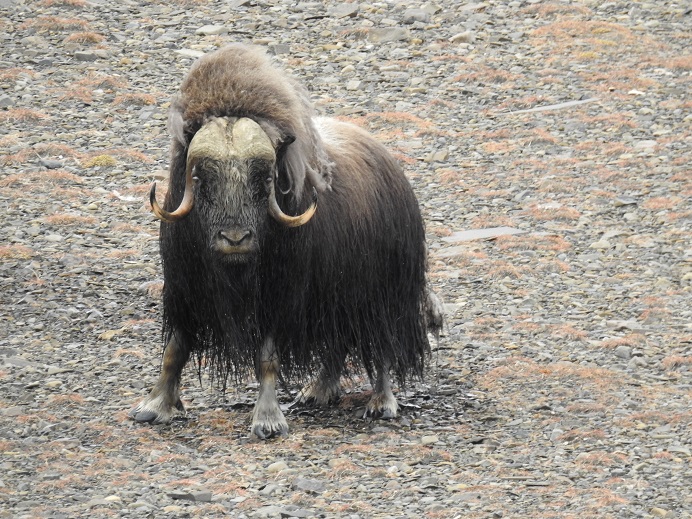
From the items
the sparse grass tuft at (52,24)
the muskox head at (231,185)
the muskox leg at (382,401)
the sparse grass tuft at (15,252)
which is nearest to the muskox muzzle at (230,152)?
the muskox head at (231,185)

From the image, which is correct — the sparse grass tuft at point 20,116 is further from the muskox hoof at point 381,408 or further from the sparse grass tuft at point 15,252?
the muskox hoof at point 381,408

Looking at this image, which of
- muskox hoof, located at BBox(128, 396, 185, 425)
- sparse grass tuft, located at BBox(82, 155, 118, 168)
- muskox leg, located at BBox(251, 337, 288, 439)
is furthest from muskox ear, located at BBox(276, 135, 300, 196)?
sparse grass tuft, located at BBox(82, 155, 118, 168)

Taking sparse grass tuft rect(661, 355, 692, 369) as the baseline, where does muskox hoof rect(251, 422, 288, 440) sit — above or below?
above

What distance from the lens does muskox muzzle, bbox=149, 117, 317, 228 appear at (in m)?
5.02

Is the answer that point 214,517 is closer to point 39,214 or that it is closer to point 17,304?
point 17,304

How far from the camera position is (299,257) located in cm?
535

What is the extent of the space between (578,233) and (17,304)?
3.54 metres

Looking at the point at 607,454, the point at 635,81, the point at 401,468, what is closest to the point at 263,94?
the point at 401,468

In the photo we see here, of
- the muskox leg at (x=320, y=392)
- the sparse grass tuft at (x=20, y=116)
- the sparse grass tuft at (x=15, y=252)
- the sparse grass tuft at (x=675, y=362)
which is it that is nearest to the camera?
the muskox leg at (x=320, y=392)

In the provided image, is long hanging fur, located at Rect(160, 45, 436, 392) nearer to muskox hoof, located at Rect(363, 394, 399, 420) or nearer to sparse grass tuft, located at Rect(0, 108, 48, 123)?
muskox hoof, located at Rect(363, 394, 399, 420)

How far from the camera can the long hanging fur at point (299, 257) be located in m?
5.24

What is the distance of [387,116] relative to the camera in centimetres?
1048

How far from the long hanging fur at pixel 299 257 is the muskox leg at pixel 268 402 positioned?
4 cm

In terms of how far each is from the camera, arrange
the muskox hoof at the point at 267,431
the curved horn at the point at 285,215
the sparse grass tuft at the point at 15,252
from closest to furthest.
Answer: the curved horn at the point at 285,215 → the muskox hoof at the point at 267,431 → the sparse grass tuft at the point at 15,252
